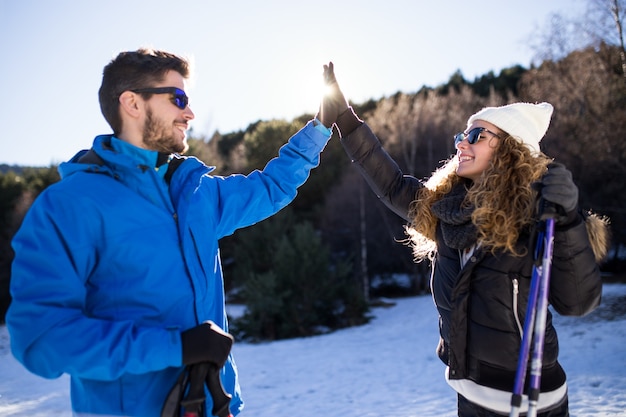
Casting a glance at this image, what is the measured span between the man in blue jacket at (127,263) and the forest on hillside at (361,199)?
1244 centimetres

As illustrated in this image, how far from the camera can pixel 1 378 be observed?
1009 cm

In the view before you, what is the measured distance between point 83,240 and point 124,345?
38 centimetres

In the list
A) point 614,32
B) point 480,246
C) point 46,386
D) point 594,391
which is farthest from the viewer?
point 614,32

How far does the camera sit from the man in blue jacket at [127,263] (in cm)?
141

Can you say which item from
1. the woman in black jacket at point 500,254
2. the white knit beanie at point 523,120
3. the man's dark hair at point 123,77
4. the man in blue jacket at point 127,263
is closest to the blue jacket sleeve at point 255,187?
the man in blue jacket at point 127,263

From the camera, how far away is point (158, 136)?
1843 millimetres

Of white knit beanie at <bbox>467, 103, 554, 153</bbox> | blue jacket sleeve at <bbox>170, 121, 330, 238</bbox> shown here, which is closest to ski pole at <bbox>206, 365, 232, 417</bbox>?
blue jacket sleeve at <bbox>170, 121, 330, 238</bbox>

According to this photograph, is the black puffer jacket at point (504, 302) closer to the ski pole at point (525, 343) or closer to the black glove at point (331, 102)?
the ski pole at point (525, 343)

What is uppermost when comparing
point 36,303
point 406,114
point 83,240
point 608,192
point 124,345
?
point 406,114

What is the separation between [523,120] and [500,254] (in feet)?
2.39

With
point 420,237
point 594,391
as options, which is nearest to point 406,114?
point 594,391

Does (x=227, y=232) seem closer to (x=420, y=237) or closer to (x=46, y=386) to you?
(x=420, y=237)

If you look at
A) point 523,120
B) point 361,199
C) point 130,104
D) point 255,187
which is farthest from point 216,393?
point 361,199

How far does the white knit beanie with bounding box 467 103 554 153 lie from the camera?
2305 millimetres
